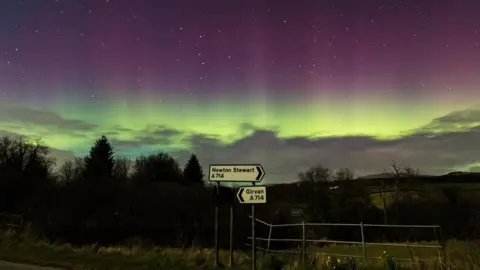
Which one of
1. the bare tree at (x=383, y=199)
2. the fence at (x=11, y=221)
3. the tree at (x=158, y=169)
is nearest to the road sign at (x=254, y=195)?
the fence at (x=11, y=221)

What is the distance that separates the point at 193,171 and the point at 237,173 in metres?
93.0

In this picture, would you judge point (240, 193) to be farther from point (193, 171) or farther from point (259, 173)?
point (193, 171)

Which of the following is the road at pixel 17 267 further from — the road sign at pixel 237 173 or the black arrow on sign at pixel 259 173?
the black arrow on sign at pixel 259 173

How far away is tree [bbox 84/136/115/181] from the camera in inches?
3260

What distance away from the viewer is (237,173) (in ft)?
Result: 45.0

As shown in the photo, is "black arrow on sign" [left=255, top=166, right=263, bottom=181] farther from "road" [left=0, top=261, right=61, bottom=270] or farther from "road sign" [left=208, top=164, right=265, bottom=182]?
"road" [left=0, top=261, right=61, bottom=270]

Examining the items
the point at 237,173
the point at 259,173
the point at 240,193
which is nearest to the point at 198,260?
the point at 237,173

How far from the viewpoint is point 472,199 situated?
79375 millimetres

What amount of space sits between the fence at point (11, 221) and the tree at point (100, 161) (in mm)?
45491

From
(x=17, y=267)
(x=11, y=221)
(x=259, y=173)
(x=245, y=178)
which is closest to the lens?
(x=259, y=173)

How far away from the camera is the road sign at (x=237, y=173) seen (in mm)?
13289

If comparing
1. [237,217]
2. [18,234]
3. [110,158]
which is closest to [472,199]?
[237,217]

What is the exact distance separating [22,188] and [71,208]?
8296 mm

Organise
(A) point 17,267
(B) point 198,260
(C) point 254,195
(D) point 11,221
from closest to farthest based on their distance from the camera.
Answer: (C) point 254,195, (A) point 17,267, (B) point 198,260, (D) point 11,221
